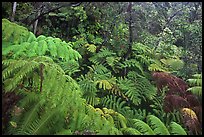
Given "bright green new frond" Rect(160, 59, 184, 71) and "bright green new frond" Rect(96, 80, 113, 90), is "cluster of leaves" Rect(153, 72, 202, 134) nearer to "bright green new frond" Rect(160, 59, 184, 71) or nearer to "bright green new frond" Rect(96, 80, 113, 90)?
"bright green new frond" Rect(96, 80, 113, 90)

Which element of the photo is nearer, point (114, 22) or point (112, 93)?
point (112, 93)

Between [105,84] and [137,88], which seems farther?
[137,88]

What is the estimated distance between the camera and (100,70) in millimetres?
4219

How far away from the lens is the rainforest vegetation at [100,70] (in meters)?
1.99

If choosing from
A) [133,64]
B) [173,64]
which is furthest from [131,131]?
[173,64]

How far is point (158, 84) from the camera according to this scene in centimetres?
372

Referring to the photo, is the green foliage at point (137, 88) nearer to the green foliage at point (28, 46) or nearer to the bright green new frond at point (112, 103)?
the bright green new frond at point (112, 103)

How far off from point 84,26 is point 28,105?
366 centimetres

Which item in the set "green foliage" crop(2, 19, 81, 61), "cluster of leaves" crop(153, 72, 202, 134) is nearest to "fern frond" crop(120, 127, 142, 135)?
"cluster of leaves" crop(153, 72, 202, 134)

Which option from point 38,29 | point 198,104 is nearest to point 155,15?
point 38,29

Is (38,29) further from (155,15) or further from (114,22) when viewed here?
(155,15)

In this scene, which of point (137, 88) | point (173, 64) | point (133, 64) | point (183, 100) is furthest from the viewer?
point (173, 64)

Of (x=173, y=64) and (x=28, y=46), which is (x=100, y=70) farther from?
(x=28, y=46)

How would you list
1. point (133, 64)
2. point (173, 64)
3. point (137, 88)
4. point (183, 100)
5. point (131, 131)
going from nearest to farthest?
point (131, 131), point (183, 100), point (137, 88), point (133, 64), point (173, 64)
